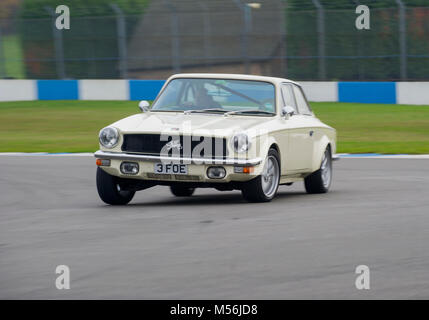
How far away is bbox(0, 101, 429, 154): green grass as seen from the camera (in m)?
17.6

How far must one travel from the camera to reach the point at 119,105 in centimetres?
2855

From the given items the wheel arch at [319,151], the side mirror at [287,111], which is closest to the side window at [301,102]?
the wheel arch at [319,151]

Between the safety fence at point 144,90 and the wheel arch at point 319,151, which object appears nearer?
the wheel arch at point 319,151

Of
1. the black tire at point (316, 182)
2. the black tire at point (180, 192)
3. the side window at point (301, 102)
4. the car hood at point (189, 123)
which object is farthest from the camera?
the side window at point (301, 102)

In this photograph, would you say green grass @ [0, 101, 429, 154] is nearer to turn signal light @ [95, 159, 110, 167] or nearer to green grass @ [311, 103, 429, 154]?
green grass @ [311, 103, 429, 154]

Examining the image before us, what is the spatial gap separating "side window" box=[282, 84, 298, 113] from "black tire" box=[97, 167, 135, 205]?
221 cm

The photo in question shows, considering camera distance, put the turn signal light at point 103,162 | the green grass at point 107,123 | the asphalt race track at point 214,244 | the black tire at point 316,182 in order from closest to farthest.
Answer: the asphalt race track at point 214,244, the turn signal light at point 103,162, the black tire at point 316,182, the green grass at point 107,123

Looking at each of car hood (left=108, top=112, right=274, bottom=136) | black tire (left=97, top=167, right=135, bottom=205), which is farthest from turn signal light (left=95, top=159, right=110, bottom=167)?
car hood (left=108, top=112, right=274, bottom=136)

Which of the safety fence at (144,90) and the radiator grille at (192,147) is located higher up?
the safety fence at (144,90)

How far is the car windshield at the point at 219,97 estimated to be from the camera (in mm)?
9922

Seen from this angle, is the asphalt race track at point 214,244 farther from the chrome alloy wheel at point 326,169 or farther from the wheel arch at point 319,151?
the wheel arch at point 319,151

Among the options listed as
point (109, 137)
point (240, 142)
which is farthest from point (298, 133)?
point (109, 137)

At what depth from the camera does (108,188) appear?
9.24 m
